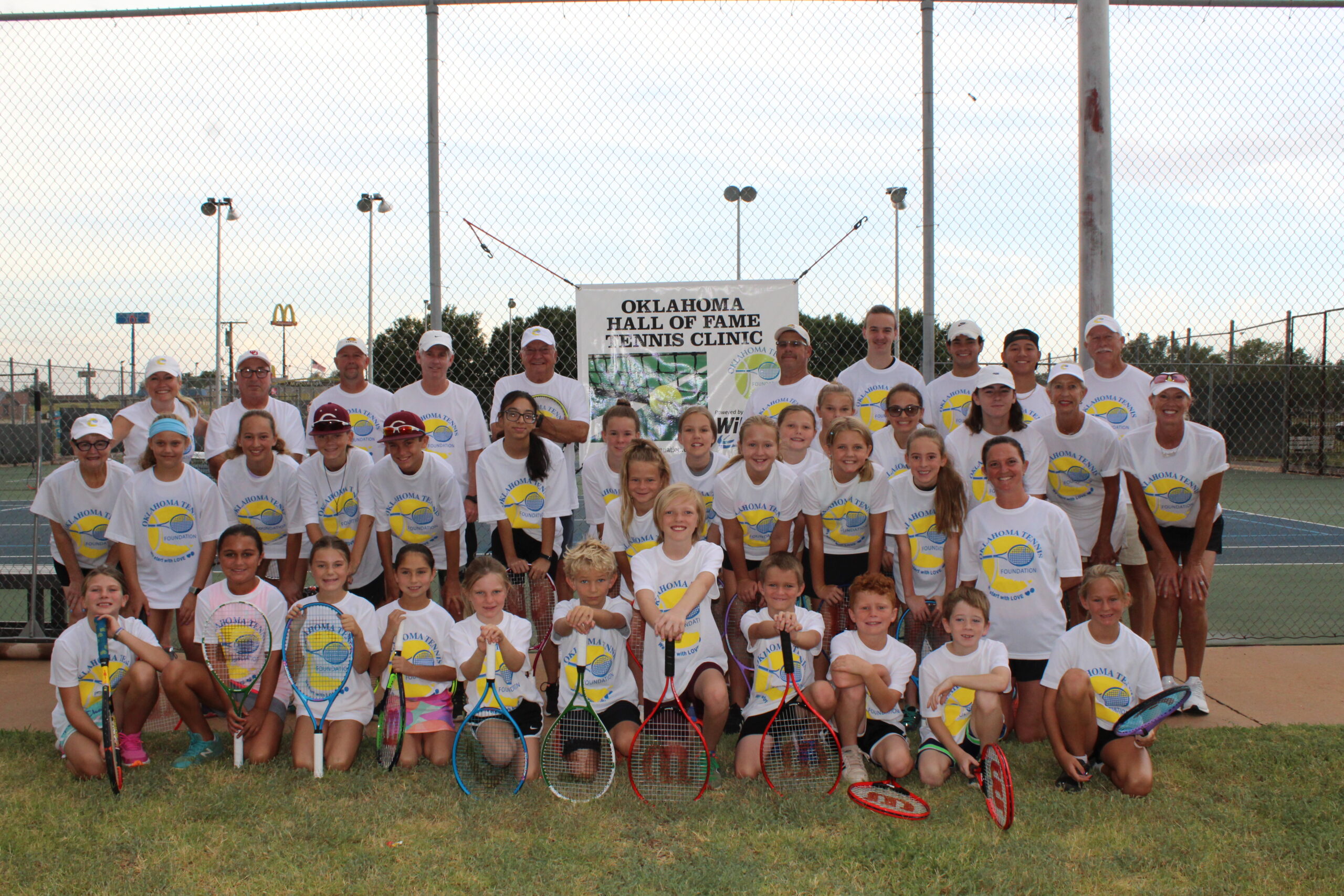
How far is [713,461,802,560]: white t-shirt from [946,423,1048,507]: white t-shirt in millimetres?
804

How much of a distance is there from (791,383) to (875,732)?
2322 mm

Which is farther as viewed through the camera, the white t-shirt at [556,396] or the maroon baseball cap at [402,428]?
the white t-shirt at [556,396]

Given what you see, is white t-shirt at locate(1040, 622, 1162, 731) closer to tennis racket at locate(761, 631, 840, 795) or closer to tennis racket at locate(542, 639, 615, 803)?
tennis racket at locate(761, 631, 840, 795)

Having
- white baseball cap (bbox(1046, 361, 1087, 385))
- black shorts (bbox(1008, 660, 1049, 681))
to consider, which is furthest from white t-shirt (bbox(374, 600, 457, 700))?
white baseball cap (bbox(1046, 361, 1087, 385))

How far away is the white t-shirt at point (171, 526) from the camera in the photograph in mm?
→ 4676

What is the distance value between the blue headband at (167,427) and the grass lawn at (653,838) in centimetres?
163

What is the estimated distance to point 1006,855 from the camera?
314 centimetres

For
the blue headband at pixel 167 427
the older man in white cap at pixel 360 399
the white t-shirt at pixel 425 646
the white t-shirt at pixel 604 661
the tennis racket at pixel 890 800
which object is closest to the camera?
the tennis racket at pixel 890 800

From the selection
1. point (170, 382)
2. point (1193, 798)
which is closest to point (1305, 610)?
point (1193, 798)

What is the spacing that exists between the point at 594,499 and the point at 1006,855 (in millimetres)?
2787

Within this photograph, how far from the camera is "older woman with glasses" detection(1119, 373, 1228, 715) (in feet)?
15.4

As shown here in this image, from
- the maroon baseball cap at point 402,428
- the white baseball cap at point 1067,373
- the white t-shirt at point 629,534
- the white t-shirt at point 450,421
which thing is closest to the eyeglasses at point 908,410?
the white baseball cap at point 1067,373

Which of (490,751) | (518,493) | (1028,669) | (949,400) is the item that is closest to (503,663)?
(490,751)

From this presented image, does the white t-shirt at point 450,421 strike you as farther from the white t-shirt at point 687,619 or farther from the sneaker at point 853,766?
the sneaker at point 853,766
